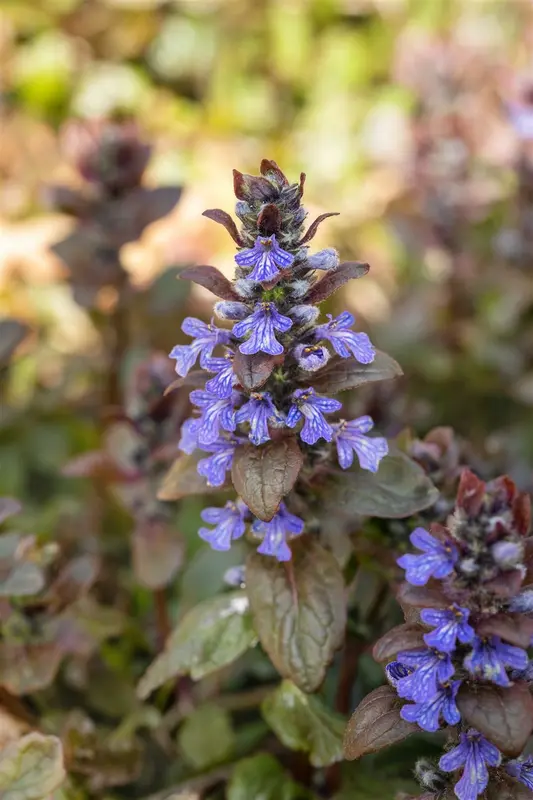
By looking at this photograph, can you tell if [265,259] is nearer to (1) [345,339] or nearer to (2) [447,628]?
(1) [345,339]

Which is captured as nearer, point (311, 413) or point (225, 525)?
point (311, 413)

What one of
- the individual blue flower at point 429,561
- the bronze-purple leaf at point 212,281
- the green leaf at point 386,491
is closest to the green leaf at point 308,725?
the green leaf at point 386,491

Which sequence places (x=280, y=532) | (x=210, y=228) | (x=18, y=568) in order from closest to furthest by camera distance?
(x=280, y=532)
(x=18, y=568)
(x=210, y=228)

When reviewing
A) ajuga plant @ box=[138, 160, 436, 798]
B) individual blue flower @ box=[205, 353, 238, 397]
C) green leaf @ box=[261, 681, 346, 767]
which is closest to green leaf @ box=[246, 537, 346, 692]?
ajuga plant @ box=[138, 160, 436, 798]

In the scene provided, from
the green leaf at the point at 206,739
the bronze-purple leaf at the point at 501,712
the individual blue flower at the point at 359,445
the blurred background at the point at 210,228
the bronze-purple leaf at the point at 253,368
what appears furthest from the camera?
the blurred background at the point at 210,228

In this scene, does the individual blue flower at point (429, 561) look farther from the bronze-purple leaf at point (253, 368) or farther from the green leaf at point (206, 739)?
the green leaf at point (206, 739)

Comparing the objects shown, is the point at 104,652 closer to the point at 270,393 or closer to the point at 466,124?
the point at 270,393

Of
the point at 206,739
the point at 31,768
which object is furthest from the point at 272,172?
the point at 206,739

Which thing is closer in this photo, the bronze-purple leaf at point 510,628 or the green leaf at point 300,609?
the bronze-purple leaf at point 510,628

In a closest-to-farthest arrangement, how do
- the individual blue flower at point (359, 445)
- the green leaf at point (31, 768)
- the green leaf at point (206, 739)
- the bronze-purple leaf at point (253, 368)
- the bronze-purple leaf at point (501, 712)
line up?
1. the bronze-purple leaf at point (501, 712)
2. the bronze-purple leaf at point (253, 368)
3. the individual blue flower at point (359, 445)
4. the green leaf at point (31, 768)
5. the green leaf at point (206, 739)
